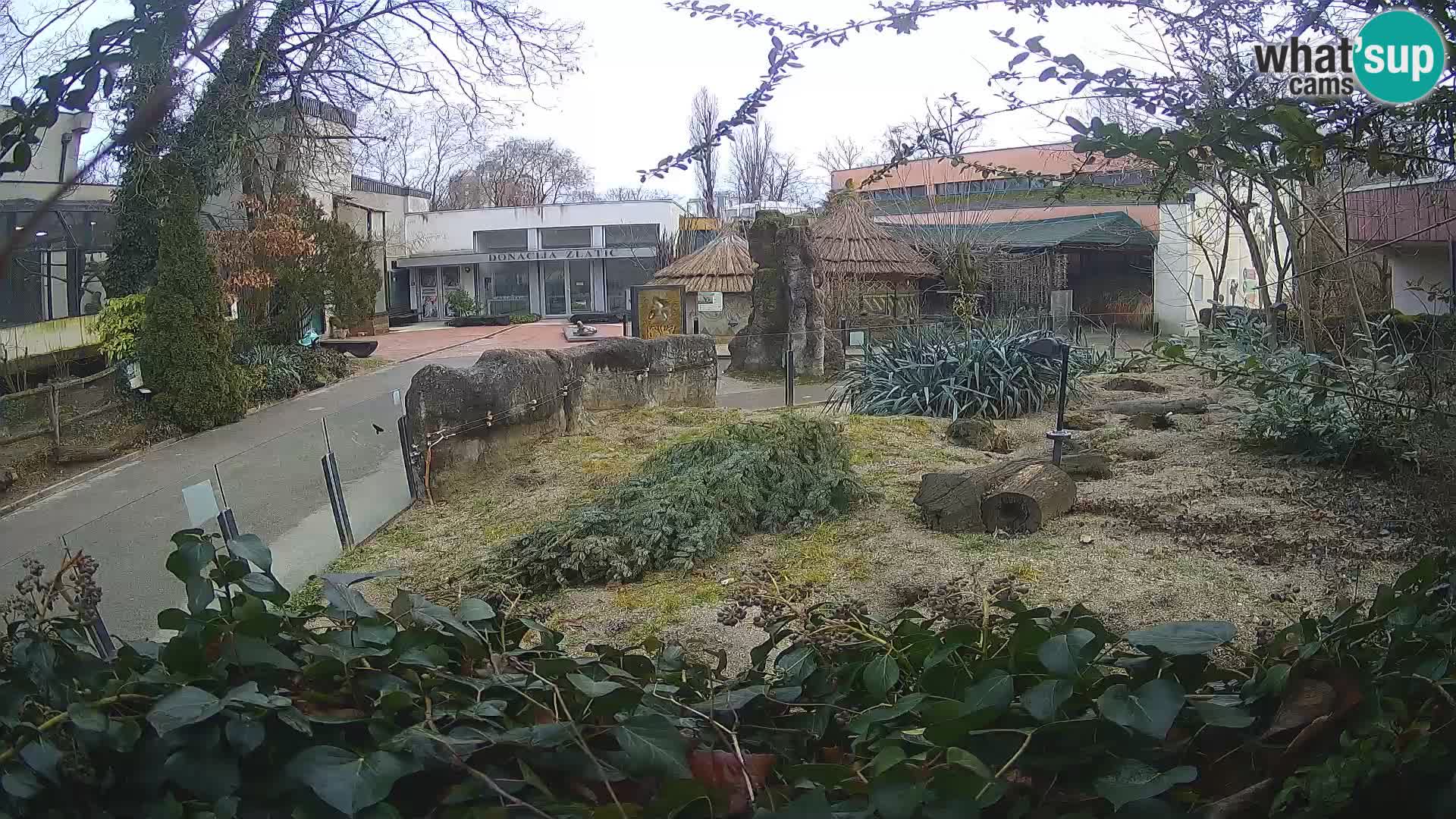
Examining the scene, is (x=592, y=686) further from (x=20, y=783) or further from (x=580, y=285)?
(x=580, y=285)

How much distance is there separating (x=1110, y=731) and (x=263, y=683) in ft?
3.42

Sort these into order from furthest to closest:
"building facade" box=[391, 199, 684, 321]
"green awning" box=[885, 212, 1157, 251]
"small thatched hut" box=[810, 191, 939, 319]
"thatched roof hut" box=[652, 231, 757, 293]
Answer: "building facade" box=[391, 199, 684, 321], "thatched roof hut" box=[652, 231, 757, 293], "green awning" box=[885, 212, 1157, 251], "small thatched hut" box=[810, 191, 939, 319]

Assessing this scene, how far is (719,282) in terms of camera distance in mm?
24844

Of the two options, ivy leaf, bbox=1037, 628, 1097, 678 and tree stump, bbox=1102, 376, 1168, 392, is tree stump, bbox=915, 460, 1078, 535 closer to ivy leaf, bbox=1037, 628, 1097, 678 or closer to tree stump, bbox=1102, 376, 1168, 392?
ivy leaf, bbox=1037, 628, 1097, 678

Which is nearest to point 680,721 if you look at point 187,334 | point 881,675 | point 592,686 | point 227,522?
point 592,686

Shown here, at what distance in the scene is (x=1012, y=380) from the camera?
11.0m

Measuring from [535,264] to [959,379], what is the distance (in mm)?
29269

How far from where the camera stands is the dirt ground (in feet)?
14.2

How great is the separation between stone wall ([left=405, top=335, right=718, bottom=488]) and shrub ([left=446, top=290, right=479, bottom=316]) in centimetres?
2408

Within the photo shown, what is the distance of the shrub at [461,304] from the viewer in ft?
115

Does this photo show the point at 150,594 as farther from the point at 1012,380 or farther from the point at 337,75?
the point at 337,75

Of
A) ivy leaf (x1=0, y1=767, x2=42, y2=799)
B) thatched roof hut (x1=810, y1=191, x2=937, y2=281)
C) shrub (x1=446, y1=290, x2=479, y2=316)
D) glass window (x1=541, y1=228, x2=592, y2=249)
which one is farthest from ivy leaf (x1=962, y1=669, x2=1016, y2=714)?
glass window (x1=541, y1=228, x2=592, y2=249)

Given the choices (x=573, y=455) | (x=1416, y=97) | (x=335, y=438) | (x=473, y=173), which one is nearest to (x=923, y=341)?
(x=573, y=455)

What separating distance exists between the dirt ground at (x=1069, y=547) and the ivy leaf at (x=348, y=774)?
95cm
